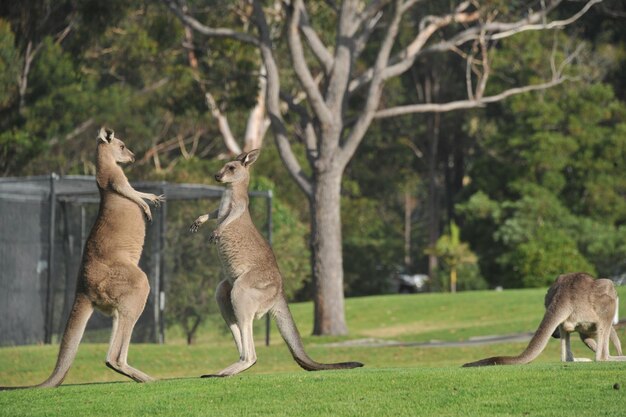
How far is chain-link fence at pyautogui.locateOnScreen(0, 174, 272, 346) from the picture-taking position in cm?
2334

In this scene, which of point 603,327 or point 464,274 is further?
point 464,274

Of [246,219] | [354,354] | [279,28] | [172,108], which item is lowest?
[354,354]

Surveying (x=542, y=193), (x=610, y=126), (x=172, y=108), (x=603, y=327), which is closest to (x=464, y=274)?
(x=542, y=193)

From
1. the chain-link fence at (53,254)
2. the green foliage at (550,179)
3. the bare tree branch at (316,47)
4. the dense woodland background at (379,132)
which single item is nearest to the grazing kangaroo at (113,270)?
the chain-link fence at (53,254)

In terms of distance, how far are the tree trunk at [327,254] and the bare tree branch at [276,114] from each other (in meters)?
0.40

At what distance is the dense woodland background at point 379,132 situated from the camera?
107ft

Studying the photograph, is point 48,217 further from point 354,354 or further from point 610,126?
point 610,126

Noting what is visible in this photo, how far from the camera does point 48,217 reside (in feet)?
80.4

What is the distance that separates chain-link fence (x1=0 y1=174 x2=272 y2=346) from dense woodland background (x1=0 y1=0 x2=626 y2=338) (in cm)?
178

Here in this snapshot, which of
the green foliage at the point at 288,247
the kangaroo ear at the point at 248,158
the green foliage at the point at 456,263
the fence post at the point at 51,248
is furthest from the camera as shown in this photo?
the green foliage at the point at 456,263

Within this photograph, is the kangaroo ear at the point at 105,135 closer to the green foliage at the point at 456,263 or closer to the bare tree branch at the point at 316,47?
the bare tree branch at the point at 316,47

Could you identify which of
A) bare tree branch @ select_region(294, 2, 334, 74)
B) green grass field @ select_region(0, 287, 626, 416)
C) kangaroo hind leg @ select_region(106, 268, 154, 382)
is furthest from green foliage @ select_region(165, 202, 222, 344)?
kangaroo hind leg @ select_region(106, 268, 154, 382)

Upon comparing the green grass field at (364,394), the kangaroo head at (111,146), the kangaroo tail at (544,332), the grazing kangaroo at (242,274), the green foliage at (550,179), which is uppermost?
the green foliage at (550,179)

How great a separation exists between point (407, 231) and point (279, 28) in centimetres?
2958
